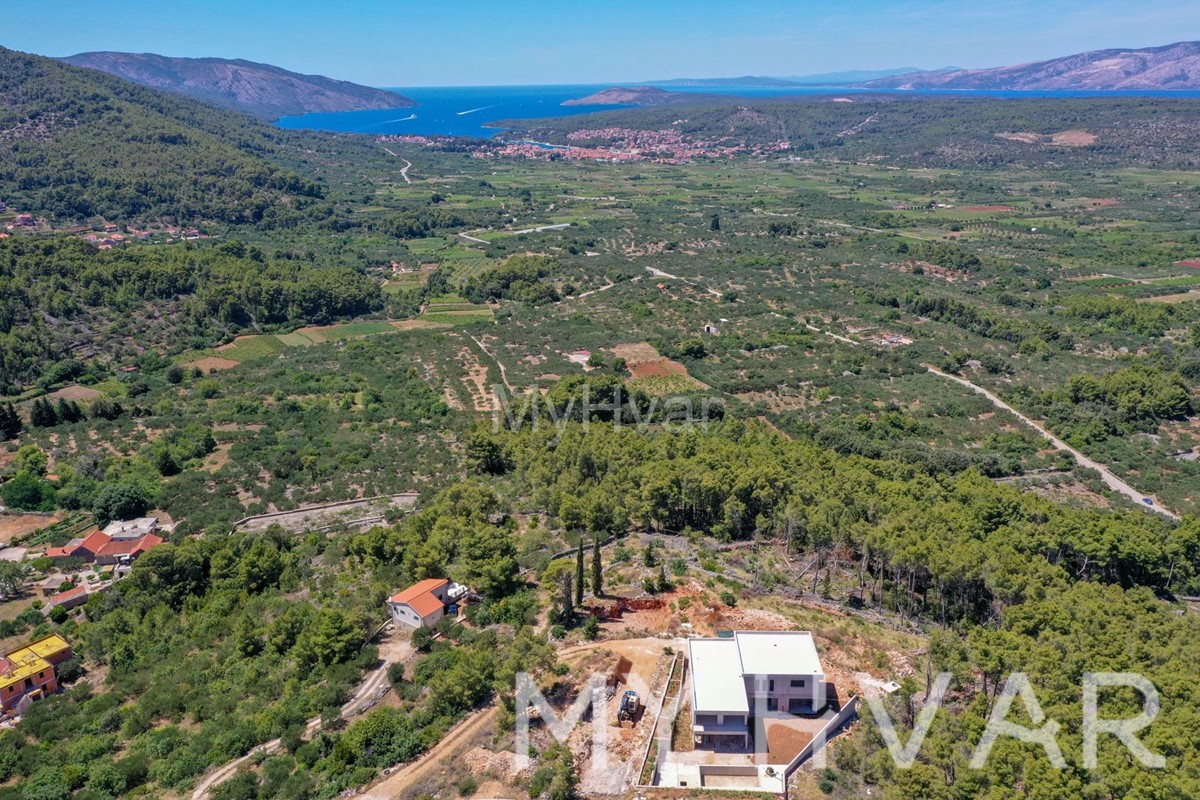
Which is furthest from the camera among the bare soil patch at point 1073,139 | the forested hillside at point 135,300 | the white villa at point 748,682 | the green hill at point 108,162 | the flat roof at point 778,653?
the bare soil patch at point 1073,139

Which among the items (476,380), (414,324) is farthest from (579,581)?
(414,324)

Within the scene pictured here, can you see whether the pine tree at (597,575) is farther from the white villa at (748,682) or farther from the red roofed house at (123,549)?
the red roofed house at (123,549)

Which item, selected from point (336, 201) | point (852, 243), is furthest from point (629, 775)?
point (336, 201)

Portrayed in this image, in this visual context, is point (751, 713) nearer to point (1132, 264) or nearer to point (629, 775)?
point (629, 775)

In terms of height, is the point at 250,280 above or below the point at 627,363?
above

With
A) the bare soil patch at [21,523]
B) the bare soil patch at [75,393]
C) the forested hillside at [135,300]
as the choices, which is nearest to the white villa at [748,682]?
the bare soil patch at [21,523]

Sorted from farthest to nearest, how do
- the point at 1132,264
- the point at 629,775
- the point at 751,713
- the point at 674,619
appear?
the point at 1132,264 < the point at 674,619 < the point at 751,713 < the point at 629,775

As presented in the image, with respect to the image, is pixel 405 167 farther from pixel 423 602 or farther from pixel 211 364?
pixel 423 602
